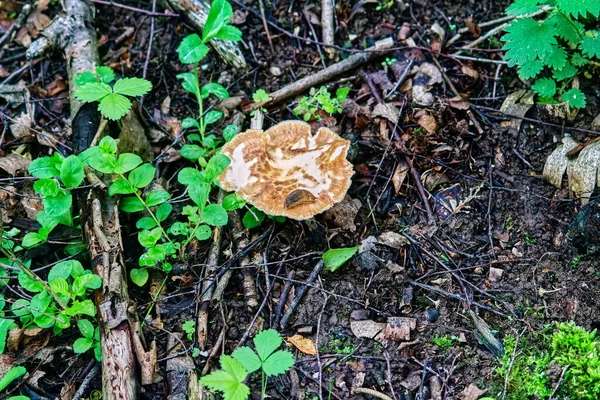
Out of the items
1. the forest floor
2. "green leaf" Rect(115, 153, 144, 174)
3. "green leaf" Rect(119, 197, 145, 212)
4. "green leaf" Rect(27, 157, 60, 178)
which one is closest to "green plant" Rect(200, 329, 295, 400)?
the forest floor

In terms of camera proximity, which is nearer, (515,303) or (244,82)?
(515,303)

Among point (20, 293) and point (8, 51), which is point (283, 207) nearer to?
point (20, 293)

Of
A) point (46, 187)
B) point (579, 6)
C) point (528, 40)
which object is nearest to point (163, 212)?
point (46, 187)

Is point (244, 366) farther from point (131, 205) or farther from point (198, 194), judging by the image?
point (131, 205)

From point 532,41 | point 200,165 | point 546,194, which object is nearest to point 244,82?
point 200,165

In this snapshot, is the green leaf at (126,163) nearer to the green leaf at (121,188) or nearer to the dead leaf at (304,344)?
the green leaf at (121,188)

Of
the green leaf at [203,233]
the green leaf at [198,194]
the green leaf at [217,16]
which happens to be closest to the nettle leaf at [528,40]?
the green leaf at [217,16]
